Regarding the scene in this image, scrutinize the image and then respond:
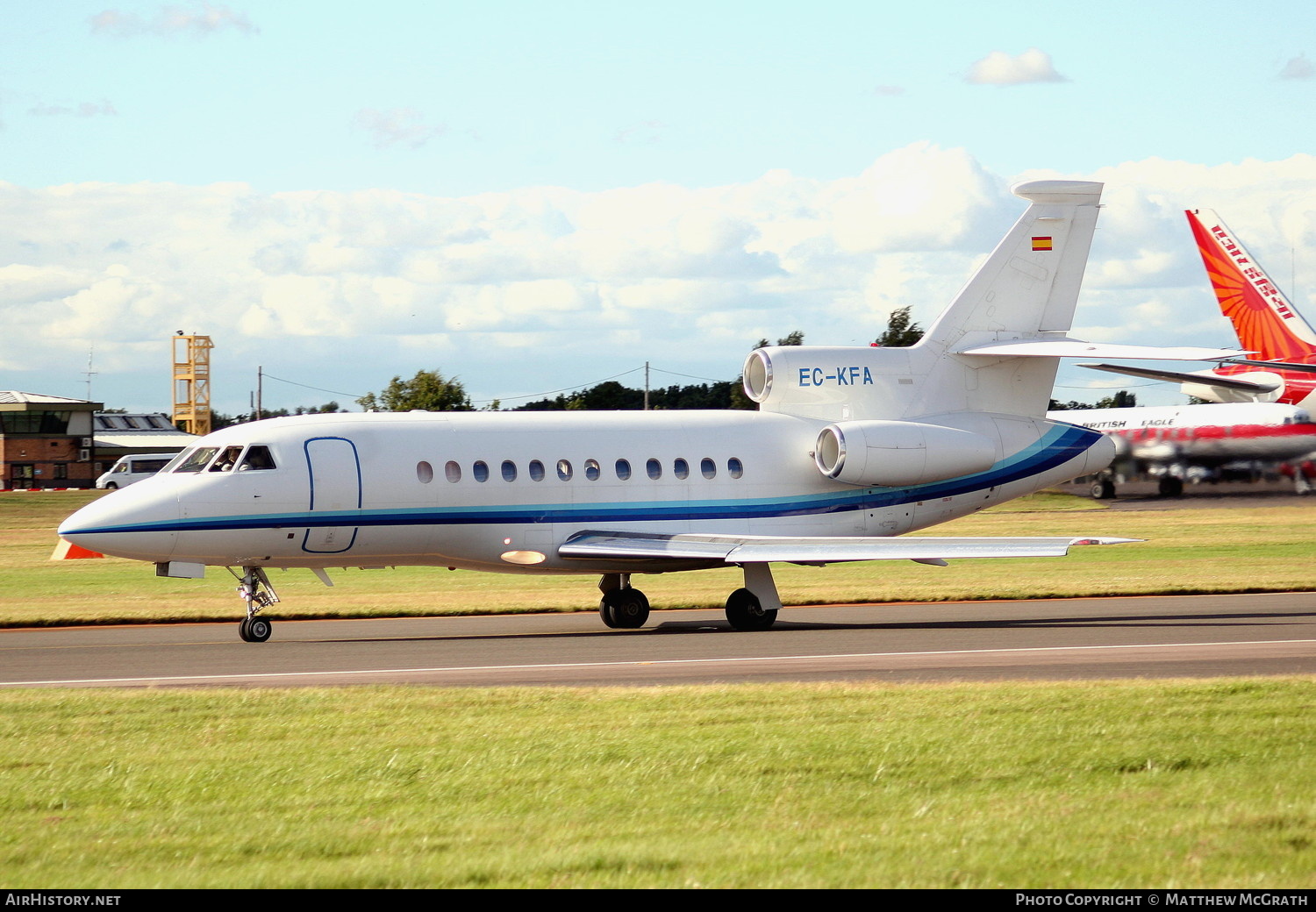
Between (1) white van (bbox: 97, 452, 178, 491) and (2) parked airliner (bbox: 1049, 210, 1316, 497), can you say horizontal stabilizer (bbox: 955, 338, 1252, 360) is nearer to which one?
(2) parked airliner (bbox: 1049, 210, 1316, 497)

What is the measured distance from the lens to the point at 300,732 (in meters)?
12.1

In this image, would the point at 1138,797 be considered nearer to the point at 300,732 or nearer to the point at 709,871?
the point at 709,871

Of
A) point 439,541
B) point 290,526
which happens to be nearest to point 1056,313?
point 439,541

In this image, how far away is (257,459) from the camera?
2200 centimetres

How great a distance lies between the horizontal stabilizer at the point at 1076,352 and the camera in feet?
77.7

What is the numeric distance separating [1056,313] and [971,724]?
54.1 ft

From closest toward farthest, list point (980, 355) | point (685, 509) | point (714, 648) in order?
point (714, 648) → point (685, 509) → point (980, 355)

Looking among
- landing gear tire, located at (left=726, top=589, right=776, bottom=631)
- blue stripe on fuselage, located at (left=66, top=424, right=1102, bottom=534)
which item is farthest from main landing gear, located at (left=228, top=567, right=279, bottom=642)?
landing gear tire, located at (left=726, top=589, right=776, bottom=631)

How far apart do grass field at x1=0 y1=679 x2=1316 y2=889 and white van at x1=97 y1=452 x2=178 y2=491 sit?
219 ft

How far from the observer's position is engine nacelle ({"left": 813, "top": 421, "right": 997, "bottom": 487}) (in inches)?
973

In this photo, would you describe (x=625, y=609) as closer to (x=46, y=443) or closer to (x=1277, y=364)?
(x=1277, y=364)

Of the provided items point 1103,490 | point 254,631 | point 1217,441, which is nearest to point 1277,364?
point 1217,441

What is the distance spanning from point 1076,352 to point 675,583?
35.4 ft
